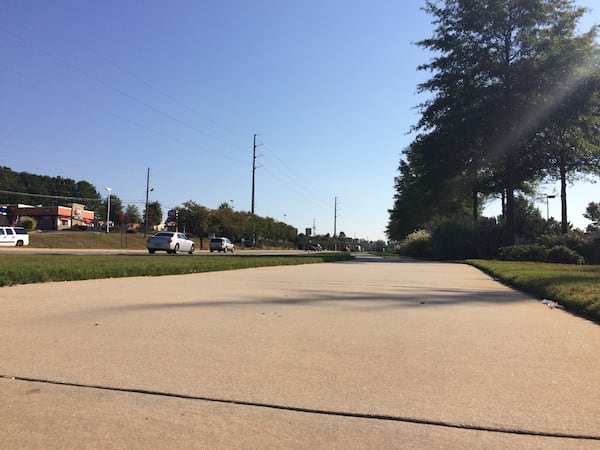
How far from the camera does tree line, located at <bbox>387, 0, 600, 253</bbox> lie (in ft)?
112

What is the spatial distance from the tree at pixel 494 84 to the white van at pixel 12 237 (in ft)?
114

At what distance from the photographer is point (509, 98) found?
34.8 m

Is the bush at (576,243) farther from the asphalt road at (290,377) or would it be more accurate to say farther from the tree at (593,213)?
the tree at (593,213)

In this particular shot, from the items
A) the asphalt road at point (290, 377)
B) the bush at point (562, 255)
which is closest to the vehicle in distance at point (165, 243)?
the bush at point (562, 255)

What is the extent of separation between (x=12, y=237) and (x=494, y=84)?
134 feet

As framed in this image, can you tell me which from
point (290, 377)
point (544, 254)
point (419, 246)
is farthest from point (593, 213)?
point (290, 377)

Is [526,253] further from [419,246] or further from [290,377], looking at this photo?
[290,377]

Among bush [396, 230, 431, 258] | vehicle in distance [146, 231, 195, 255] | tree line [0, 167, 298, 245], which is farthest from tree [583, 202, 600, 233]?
vehicle in distance [146, 231, 195, 255]

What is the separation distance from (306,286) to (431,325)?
5652 millimetres

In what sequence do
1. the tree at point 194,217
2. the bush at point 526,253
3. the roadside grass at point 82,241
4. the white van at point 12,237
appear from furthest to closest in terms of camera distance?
the tree at point 194,217 → the roadside grass at point 82,241 → the white van at point 12,237 → the bush at point 526,253

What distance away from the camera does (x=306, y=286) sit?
12.6m

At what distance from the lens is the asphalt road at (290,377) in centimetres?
326

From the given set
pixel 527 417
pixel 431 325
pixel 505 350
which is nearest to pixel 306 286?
pixel 431 325

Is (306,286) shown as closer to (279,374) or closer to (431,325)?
(431,325)
